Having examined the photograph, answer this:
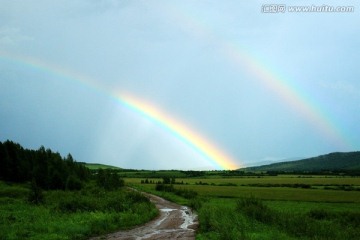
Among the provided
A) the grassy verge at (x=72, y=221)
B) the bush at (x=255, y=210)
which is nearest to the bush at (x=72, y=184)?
the grassy verge at (x=72, y=221)

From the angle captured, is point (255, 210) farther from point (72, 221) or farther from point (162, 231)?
point (72, 221)

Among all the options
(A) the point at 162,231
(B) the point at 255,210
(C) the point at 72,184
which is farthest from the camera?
(C) the point at 72,184

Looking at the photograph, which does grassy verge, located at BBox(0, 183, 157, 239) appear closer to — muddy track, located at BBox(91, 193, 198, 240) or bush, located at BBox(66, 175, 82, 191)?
muddy track, located at BBox(91, 193, 198, 240)

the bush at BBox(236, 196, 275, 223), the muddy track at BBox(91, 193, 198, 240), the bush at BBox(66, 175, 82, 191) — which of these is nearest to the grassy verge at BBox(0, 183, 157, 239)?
the muddy track at BBox(91, 193, 198, 240)

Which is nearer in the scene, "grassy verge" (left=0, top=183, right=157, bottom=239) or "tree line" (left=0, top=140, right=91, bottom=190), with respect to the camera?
"grassy verge" (left=0, top=183, right=157, bottom=239)

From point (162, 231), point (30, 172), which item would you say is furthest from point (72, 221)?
point (30, 172)

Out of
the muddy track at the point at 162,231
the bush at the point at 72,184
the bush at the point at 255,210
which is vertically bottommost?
the muddy track at the point at 162,231

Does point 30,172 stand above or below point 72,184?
above

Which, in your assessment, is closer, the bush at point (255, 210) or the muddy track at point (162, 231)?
the muddy track at point (162, 231)

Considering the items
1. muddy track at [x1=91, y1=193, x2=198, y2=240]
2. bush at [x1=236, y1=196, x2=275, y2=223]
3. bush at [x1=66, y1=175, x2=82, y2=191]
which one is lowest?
muddy track at [x1=91, y1=193, x2=198, y2=240]

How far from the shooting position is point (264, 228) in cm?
3209

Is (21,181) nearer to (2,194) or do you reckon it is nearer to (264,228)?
(2,194)

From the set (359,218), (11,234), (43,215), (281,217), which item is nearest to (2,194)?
(43,215)

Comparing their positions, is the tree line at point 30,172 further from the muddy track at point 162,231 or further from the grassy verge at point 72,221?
the muddy track at point 162,231
